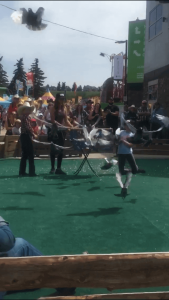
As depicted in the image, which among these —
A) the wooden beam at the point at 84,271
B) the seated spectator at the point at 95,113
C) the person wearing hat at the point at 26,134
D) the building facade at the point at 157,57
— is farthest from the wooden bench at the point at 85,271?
the building facade at the point at 157,57

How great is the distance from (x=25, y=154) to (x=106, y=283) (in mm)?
7248

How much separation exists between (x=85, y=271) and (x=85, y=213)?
3620 mm

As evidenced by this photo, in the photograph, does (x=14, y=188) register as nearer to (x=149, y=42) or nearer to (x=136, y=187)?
(x=136, y=187)

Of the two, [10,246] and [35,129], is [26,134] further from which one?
[10,246]

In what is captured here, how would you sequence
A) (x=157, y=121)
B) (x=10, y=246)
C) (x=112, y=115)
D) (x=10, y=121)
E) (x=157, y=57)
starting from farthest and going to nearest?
1. (x=157, y=57)
2. (x=157, y=121)
3. (x=112, y=115)
4. (x=10, y=121)
5. (x=10, y=246)

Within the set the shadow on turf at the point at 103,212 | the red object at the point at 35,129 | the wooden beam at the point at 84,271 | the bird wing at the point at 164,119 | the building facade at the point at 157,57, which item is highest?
the building facade at the point at 157,57

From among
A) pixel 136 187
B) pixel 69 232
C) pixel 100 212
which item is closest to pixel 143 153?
pixel 136 187

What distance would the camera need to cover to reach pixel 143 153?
14508mm

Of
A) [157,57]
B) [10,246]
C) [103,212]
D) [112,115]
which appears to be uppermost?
[157,57]

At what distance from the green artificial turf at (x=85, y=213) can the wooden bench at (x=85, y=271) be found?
62cm

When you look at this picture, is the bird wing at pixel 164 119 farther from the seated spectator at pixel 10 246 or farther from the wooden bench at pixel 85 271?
the wooden bench at pixel 85 271

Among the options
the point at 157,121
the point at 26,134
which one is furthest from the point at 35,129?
the point at 26,134

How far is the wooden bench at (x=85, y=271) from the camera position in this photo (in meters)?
2.50

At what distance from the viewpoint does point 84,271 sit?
2535 mm
